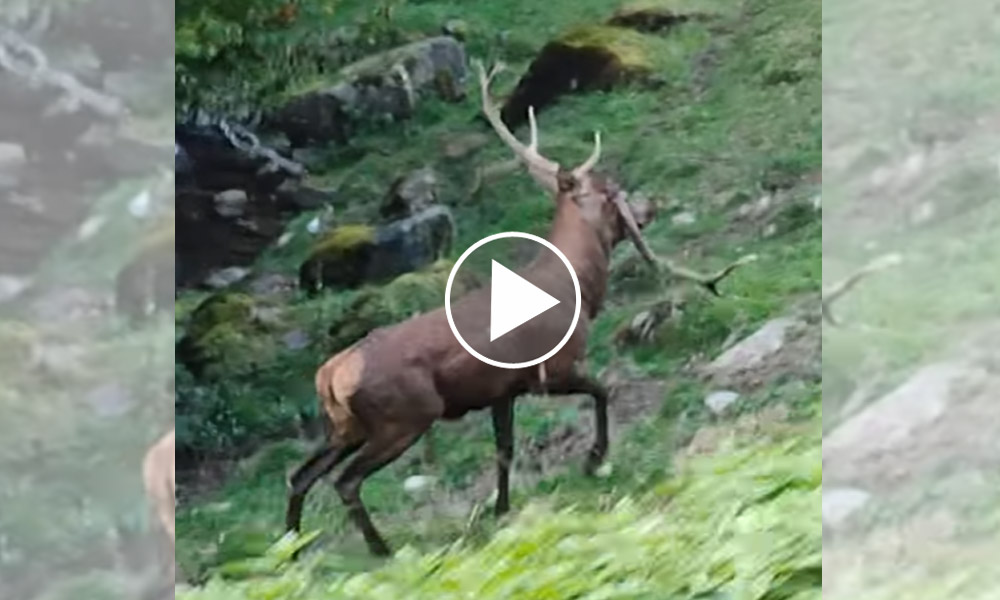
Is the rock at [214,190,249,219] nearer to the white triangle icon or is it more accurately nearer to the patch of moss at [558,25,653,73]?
the white triangle icon

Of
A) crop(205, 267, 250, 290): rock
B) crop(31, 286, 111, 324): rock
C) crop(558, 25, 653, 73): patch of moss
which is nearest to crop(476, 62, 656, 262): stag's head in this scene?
crop(558, 25, 653, 73): patch of moss

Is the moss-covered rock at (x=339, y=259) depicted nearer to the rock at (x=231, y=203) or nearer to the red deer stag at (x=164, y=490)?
the rock at (x=231, y=203)

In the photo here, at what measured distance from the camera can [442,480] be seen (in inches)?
98.3

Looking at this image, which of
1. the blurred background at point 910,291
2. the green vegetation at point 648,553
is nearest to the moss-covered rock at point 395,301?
the green vegetation at point 648,553

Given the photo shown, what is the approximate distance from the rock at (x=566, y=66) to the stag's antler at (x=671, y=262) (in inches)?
7.8

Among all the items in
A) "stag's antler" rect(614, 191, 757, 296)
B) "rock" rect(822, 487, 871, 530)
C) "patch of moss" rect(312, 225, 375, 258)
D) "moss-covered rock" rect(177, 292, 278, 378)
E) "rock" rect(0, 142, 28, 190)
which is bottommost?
"rock" rect(822, 487, 871, 530)

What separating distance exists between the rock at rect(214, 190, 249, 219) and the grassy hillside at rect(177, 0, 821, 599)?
0.09 m

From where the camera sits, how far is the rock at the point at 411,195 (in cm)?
250

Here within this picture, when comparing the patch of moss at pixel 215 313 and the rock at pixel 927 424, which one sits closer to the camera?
the patch of moss at pixel 215 313

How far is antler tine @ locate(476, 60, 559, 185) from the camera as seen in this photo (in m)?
2.51

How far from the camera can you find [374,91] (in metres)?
2.52

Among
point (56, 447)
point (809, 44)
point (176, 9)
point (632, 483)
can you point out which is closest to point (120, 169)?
point (176, 9)

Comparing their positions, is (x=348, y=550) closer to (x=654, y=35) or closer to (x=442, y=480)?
(x=442, y=480)

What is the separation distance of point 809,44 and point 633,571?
895 mm
